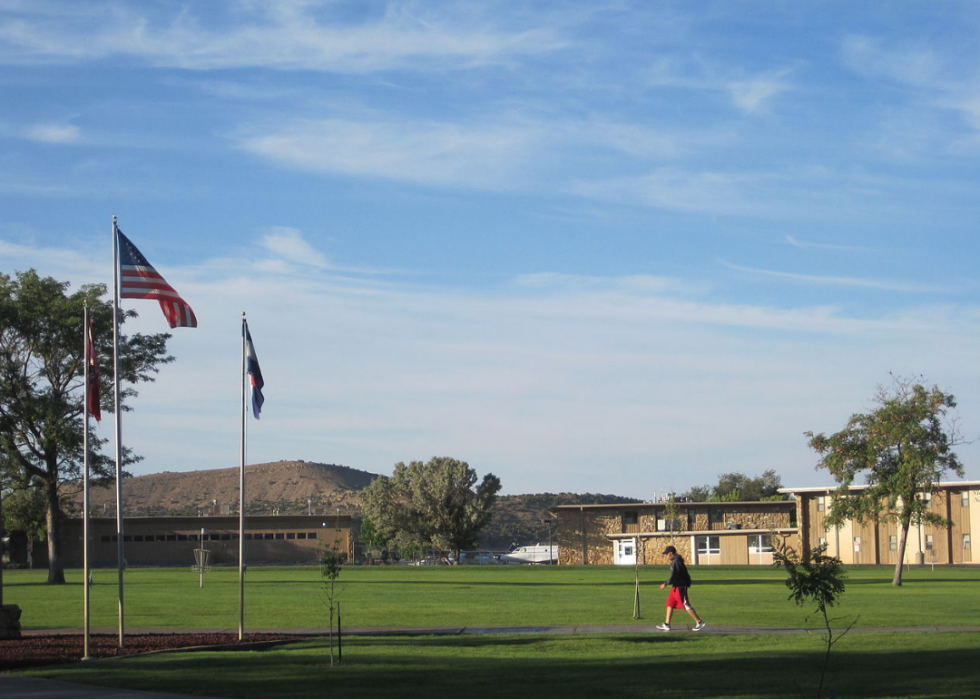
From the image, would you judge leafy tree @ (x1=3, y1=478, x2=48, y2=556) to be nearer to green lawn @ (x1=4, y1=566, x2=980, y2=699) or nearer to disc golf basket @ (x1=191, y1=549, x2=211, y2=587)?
disc golf basket @ (x1=191, y1=549, x2=211, y2=587)

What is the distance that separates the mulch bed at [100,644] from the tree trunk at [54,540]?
34180mm

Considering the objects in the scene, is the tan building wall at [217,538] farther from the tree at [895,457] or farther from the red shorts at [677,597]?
the red shorts at [677,597]

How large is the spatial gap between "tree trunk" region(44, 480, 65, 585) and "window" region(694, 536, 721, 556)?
51987 mm

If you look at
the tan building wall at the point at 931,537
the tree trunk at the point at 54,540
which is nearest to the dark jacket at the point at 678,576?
the tree trunk at the point at 54,540

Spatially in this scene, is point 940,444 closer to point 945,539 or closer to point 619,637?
point 619,637

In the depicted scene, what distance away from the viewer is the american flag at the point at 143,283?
2038 centimetres

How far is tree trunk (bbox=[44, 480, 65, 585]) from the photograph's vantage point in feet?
181

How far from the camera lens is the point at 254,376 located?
912 inches

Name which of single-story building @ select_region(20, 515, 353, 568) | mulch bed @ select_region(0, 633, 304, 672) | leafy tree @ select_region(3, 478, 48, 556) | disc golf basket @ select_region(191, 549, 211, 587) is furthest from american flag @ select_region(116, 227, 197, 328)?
single-story building @ select_region(20, 515, 353, 568)

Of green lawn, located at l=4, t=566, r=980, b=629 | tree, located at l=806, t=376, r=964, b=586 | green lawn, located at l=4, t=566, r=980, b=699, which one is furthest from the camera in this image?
tree, located at l=806, t=376, r=964, b=586

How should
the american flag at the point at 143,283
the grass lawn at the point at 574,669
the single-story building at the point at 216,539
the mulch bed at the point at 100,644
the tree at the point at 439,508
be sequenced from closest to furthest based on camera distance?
the grass lawn at the point at 574,669 < the mulch bed at the point at 100,644 < the american flag at the point at 143,283 < the single-story building at the point at 216,539 < the tree at the point at 439,508

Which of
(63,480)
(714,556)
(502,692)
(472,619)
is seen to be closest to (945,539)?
(714,556)

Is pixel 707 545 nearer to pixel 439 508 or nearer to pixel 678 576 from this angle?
pixel 439 508

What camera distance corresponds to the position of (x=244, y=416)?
22.7 meters
